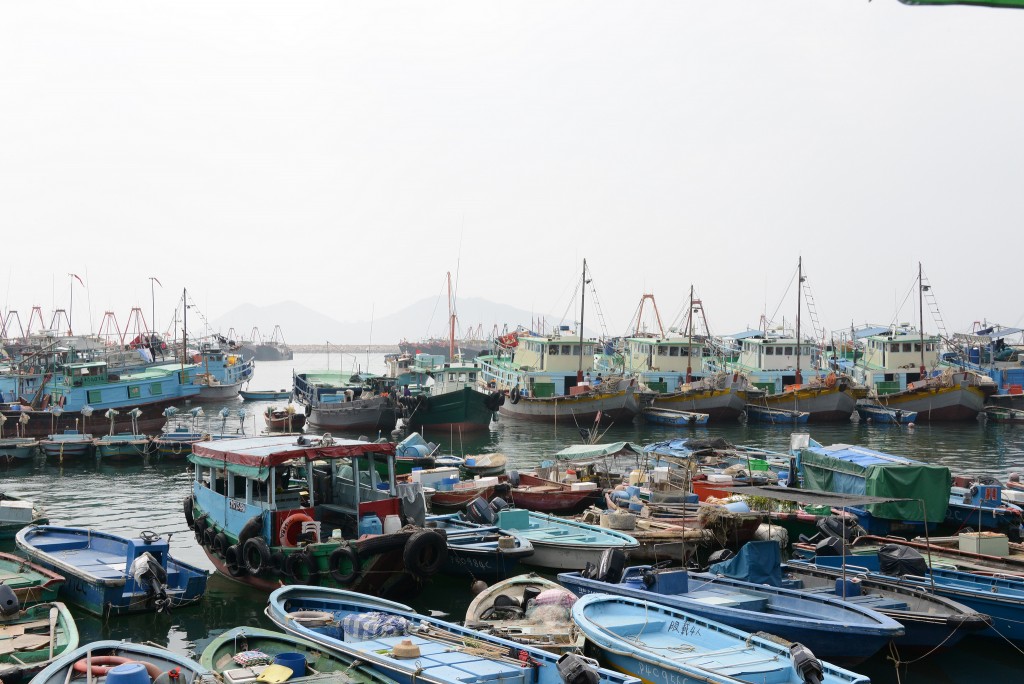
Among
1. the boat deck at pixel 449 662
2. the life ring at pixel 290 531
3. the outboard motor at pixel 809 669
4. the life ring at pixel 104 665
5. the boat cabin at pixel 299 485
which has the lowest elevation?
the boat deck at pixel 449 662

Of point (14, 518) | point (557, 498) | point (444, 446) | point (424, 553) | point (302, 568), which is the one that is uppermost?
point (424, 553)

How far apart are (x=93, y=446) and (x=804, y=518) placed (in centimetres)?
2808

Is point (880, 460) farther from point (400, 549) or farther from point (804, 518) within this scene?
point (400, 549)

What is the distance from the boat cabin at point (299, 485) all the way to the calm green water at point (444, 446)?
1.70 m

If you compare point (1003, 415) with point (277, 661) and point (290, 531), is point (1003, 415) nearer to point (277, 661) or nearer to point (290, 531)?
point (290, 531)

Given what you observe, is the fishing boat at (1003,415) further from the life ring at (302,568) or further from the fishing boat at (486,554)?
the life ring at (302,568)

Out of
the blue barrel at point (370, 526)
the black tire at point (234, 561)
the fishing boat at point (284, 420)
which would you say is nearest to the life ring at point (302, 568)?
the blue barrel at point (370, 526)

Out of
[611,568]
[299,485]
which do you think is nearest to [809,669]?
[611,568]

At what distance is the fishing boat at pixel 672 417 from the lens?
1970 inches

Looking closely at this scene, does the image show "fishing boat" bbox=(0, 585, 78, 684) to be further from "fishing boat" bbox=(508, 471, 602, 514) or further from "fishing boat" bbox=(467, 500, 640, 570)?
"fishing boat" bbox=(508, 471, 602, 514)

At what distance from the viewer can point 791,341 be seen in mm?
59125

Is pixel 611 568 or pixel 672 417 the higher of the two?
pixel 611 568

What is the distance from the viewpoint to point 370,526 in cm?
1658

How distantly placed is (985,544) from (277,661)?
1311 centimetres
